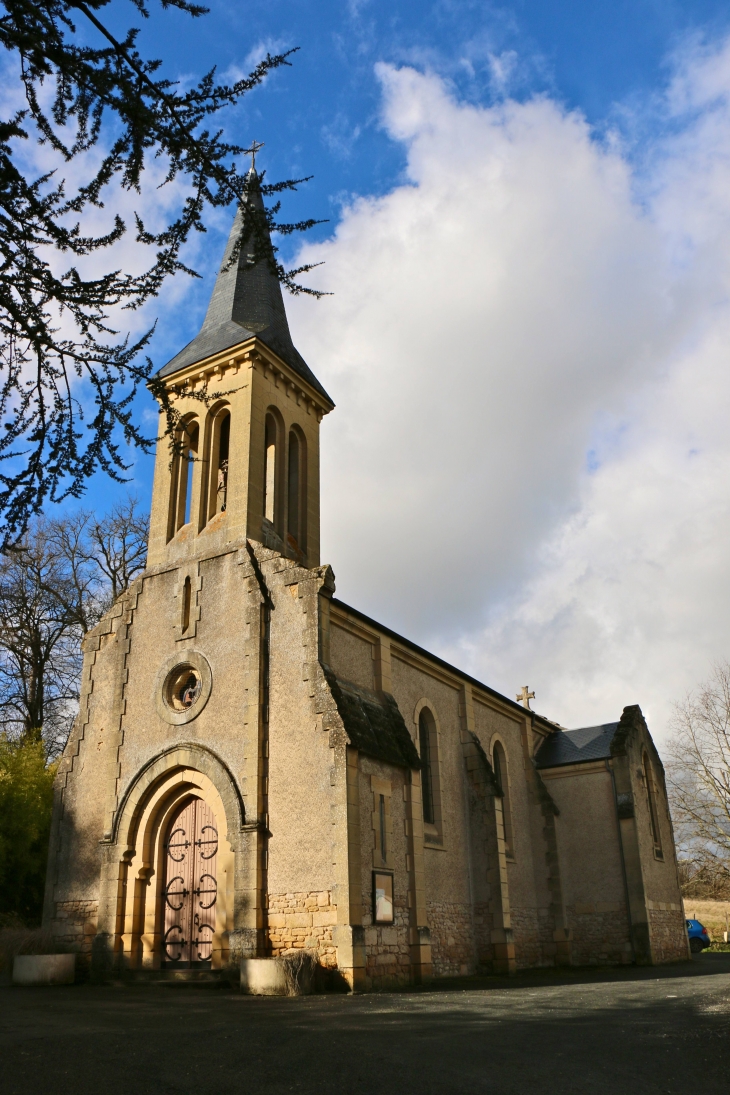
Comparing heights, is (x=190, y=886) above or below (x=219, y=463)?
below

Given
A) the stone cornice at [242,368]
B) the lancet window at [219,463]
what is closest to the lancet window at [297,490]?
the stone cornice at [242,368]

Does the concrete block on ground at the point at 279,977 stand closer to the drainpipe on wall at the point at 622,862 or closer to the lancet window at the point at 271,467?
the lancet window at the point at 271,467

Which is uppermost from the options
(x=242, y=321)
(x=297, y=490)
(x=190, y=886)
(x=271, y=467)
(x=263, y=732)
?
(x=242, y=321)

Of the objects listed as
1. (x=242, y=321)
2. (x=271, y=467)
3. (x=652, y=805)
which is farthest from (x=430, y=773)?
(x=242, y=321)

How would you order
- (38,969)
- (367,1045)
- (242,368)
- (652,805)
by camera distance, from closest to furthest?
1. (367,1045)
2. (38,969)
3. (242,368)
4. (652,805)

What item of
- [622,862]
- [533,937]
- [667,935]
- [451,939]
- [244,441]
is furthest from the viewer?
[667,935]

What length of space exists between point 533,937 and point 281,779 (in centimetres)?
1037

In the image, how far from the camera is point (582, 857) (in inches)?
894

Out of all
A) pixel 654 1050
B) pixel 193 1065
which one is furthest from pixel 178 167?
pixel 654 1050

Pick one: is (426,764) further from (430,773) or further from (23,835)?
(23,835)

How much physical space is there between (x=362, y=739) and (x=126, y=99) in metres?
11.2

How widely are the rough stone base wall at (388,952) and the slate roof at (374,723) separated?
8.24ft

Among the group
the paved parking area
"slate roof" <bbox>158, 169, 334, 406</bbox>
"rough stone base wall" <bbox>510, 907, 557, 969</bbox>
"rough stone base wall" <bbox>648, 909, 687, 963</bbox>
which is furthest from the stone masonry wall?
"slate roof" <bbox>158, 169, 334, 406</bbox>

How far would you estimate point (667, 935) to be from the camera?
22766mm
